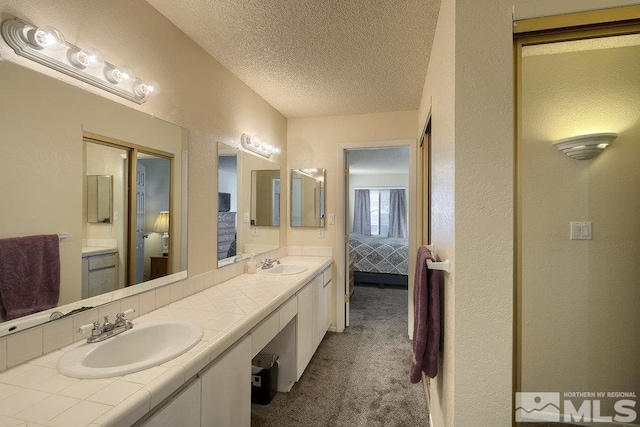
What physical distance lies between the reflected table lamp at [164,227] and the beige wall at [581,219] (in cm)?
178

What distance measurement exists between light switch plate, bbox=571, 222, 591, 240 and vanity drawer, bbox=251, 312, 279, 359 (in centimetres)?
160

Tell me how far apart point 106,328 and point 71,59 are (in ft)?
3.63

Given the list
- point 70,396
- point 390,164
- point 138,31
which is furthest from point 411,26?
point 390,164

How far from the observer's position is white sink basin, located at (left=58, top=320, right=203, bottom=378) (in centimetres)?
88

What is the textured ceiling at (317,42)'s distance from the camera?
148 cm

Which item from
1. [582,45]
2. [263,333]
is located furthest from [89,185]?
[582,45]

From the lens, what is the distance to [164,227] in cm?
159

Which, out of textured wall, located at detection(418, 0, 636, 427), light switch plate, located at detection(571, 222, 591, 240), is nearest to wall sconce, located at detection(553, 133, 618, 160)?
light switch plate, located at detection(571, 222, 591, 240)

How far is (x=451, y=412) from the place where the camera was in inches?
43.3

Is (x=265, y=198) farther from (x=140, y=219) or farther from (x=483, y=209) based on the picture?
(x=483, y=209)

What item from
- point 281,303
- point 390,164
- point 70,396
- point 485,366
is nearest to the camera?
point 70,396

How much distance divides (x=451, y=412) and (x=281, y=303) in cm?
104

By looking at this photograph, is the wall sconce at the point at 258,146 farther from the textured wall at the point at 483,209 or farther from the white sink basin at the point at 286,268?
the textured wall at the point at 483,209

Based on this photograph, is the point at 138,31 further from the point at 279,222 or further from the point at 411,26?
the point at 279,222
